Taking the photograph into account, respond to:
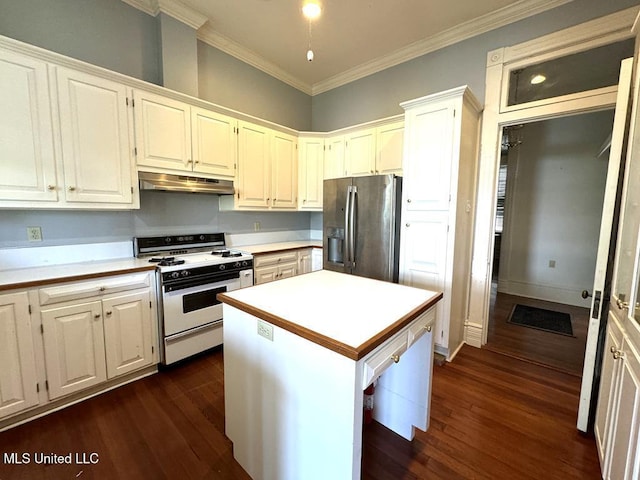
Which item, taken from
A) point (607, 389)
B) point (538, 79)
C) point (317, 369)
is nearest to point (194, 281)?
point (317, 369)

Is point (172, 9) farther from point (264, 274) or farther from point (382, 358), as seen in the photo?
point (382, 358)

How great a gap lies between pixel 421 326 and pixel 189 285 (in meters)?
1.91

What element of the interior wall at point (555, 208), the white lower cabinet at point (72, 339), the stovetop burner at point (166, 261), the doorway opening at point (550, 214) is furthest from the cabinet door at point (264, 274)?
the interior wall at point (555, 208)

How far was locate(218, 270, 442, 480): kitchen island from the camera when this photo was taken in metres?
0.97

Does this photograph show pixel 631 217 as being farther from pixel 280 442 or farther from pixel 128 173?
pixel 128 173

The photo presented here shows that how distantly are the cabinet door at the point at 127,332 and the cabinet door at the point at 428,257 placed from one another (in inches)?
91.9

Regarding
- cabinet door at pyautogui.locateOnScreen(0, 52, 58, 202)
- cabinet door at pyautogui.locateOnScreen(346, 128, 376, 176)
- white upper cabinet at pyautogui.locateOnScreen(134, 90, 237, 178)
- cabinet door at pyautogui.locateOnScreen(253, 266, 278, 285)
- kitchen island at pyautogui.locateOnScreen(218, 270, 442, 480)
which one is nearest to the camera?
kitchen island at pyautogui.locateOnScreen(218, 270, 442, 480)

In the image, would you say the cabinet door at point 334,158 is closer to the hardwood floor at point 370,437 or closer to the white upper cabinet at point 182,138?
the white upper cabinet at point 182,138

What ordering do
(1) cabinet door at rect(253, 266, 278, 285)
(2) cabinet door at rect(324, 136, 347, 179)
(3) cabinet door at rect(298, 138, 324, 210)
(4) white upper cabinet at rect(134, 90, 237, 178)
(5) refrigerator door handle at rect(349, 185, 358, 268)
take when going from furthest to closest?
(3) cabinet door at rect(298, 138, 324, 210)
(2) cabinet door at rect(324, 136, 347, 179)
(1) cabinet door at rect(253, 266, 278, 285)
(5) refrigerator door handle at rect(349, 185, 358, 268)
(4) white upper cabinet at rect(134, 90, 237, 178)

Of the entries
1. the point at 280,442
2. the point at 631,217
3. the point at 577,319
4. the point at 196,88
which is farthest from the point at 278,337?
the point at 577,319

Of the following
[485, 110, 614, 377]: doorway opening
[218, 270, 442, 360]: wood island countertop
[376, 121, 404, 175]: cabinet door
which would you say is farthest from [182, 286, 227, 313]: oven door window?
[485, 110, 614, 377]: doorway opening

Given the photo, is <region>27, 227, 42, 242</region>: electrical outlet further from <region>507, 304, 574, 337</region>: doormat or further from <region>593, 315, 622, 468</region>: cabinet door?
<region>507, 304, 574, 337</region>: doormat

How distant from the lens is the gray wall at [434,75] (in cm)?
229

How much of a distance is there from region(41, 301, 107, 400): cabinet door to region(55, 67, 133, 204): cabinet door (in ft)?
2.76
